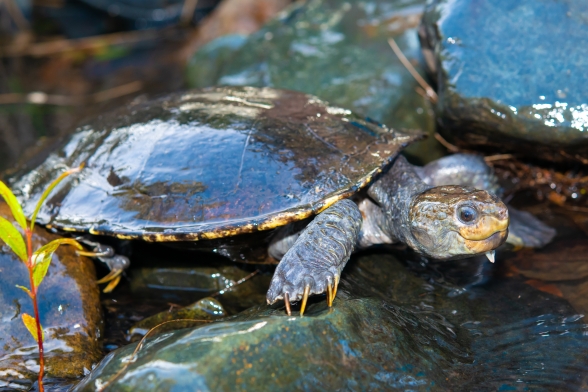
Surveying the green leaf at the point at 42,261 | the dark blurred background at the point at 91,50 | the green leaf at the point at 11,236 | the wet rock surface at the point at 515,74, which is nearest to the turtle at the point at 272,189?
the wet rock surface at the point at 515,74

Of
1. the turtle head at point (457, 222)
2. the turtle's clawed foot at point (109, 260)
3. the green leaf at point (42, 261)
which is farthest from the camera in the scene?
the turtle's clawed foot at point (109, 260)

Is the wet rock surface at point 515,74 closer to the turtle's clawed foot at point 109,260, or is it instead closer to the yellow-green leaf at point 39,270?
the turtle's clawed foot at point 109,260

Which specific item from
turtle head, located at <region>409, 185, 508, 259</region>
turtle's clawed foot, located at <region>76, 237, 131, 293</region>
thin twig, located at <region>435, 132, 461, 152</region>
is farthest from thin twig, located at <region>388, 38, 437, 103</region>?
turtle's clawed foot, located at <region>76, 237, 131, 293</region>

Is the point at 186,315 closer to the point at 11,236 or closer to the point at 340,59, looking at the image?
the point at 11,236

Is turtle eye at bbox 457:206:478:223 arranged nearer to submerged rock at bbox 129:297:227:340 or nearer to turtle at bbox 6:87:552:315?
turtle at bbox 6:87:552:315

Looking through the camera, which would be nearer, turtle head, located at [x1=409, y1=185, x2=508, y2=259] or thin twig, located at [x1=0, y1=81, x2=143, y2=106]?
Result: turtle head, located at [x1=409, y1=185, x2=508, y2=259]

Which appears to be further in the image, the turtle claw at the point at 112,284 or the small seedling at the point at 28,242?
the turtle claw at the point at 112,284

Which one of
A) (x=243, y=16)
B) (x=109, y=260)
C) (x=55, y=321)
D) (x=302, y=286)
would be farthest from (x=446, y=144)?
(x=243, y=16)
